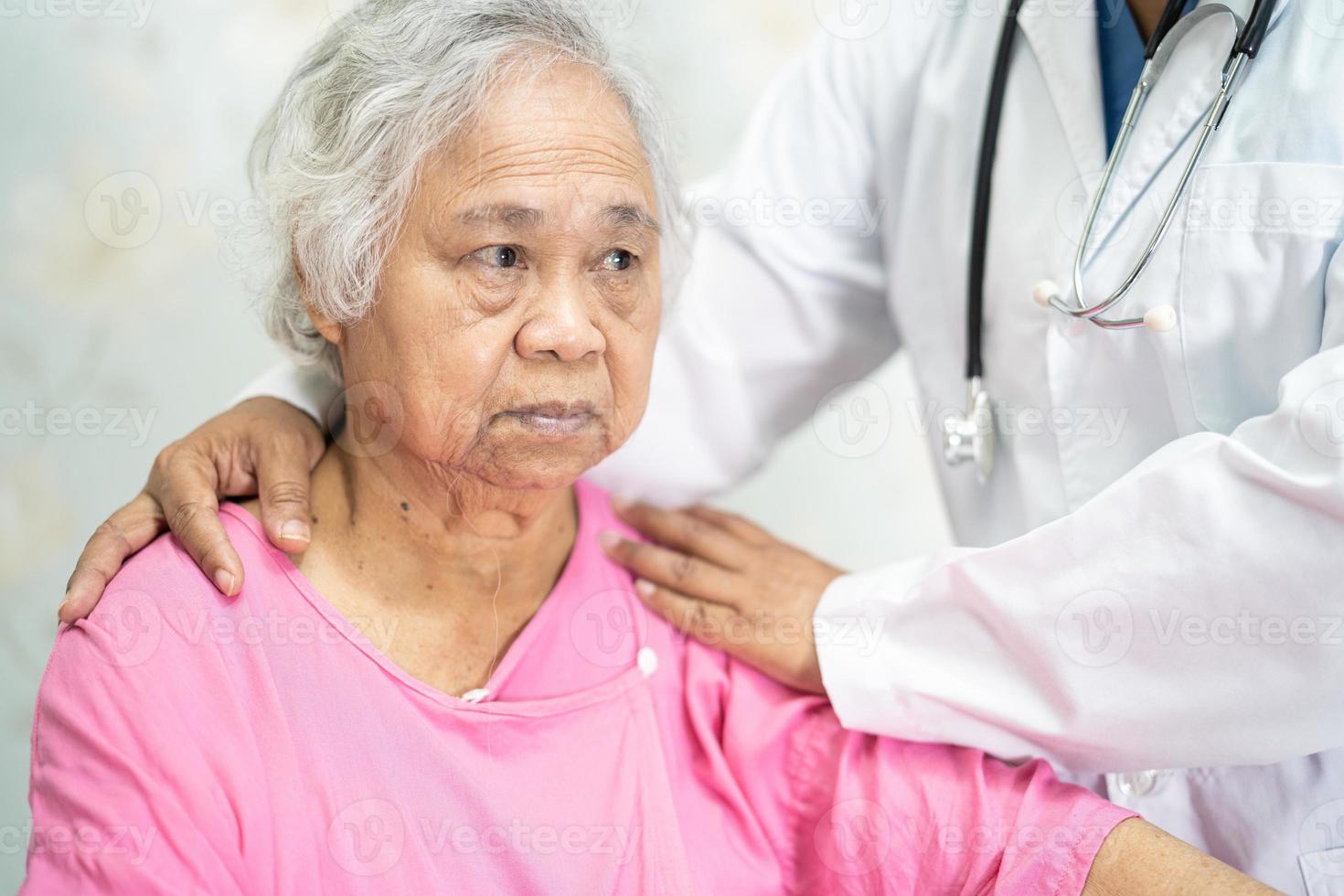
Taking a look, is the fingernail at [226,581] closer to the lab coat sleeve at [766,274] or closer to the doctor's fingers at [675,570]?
the doctor's fingers at [675,570]

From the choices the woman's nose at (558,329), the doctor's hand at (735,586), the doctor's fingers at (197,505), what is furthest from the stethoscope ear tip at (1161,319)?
the doctor's fingers at (197,505)

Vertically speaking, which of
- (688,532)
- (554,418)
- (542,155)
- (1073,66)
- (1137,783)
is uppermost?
(1073,66)

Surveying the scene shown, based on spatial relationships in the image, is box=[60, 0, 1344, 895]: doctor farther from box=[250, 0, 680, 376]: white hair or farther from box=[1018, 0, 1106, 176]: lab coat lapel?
box=[250, 0, 680, 376]: white hair

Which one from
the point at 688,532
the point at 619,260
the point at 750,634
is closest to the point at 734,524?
the point at 688,532

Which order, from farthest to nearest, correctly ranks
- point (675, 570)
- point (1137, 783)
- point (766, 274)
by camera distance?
point (766, 274), point (675, 570), point (1137, 783)

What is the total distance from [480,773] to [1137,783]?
0.74 meters

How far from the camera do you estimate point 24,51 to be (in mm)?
1672

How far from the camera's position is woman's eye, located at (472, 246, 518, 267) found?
3.66 feet

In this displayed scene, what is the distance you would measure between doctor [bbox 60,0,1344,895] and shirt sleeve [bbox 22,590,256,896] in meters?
0.06

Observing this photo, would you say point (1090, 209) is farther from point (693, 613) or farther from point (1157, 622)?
point (693, 613)

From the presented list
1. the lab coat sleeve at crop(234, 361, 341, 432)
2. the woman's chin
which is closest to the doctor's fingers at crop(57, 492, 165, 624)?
the lab coat sleeve at crop(234, 361, 341, 432)

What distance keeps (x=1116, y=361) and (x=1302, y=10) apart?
396 millimetres

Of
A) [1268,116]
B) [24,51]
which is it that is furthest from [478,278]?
[24,51]

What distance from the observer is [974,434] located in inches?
54.7
